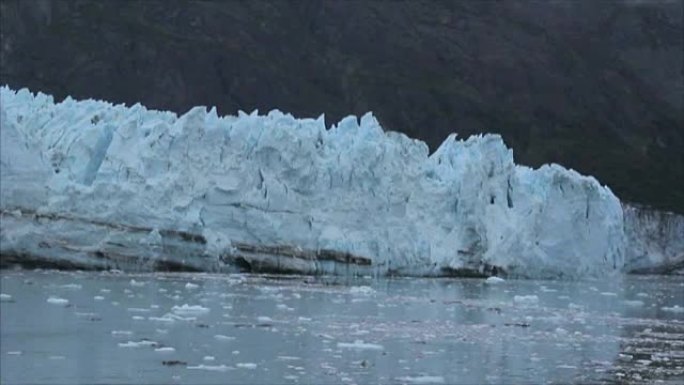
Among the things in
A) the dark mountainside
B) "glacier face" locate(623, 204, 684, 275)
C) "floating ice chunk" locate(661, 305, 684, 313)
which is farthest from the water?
the dark mountainside

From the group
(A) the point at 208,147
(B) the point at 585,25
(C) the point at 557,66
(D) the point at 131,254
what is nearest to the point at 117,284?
(D) the point at 131,254

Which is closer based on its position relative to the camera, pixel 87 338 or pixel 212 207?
pixel 87 338

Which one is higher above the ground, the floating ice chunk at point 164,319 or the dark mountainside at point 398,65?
the dark mountainside at point 398,65

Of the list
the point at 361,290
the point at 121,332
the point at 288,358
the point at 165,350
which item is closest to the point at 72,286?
the point at 361,290

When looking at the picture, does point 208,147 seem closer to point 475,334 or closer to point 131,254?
point 131,254

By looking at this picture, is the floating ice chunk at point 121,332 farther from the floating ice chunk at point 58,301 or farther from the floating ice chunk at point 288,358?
the floating ice chunk at point 58,301

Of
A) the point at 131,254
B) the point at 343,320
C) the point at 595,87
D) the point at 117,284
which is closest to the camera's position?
the point at 343,320

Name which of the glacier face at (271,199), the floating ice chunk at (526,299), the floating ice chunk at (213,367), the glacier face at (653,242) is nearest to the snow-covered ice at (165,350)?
the floating ice chunk at (213,367)

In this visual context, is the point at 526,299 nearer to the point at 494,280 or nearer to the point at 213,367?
the point at 494,280
